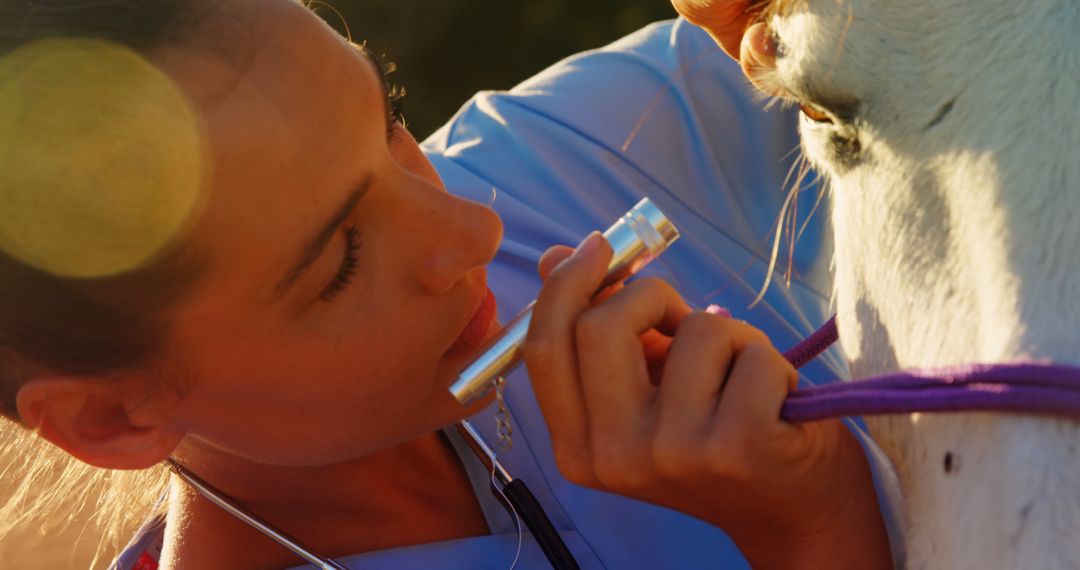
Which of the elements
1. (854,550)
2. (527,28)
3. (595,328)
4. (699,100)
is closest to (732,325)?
(595,328)

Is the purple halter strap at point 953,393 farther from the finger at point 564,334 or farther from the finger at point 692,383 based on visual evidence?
the finger at point 564,334

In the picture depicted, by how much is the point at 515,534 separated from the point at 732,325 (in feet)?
1.21

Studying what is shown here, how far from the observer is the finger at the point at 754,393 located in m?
0.73

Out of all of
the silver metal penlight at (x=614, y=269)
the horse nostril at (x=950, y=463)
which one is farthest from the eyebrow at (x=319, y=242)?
the horse nostril at (x=950, y=463)

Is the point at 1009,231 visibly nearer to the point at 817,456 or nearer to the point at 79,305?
the point at 817,456

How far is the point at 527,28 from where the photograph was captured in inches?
139

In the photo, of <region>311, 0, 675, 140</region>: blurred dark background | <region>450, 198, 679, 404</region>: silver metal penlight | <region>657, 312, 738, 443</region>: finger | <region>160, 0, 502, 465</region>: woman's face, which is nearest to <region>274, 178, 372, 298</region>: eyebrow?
<region>160, 0, 502, 465</region>: woman's face

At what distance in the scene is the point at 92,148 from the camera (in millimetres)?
785

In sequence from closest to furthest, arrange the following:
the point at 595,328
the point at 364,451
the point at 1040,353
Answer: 1. the point at 1040,353
2. the point at 595,328
3. the point at 364,451

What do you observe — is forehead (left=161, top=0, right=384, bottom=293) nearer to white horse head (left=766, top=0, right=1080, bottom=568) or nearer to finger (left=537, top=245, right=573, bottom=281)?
finger (left=537, top=245, right=573, bottom=281)

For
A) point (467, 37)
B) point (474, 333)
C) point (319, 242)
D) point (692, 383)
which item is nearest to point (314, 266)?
point (319, 242)

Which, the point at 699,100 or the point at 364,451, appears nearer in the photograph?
the point at 364,451

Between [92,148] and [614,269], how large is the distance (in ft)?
1.25

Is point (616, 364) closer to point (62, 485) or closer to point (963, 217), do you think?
point (963, 217)
